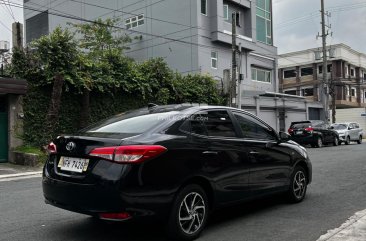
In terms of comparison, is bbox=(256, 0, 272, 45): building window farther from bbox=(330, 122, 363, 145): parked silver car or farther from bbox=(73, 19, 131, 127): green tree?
bbox=(73, 19, 131, 127): green tree

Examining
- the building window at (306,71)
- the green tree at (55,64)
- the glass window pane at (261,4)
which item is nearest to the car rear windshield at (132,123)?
the green tree at (55,64)

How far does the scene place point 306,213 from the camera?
6.77 metres

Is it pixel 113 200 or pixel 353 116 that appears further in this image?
pixel 353 116

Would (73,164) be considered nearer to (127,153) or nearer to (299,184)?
(127,153)

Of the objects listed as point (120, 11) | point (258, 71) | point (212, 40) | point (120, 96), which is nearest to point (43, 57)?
point (120, 96)

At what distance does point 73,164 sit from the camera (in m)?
5.01

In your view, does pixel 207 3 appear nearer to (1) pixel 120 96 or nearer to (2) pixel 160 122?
(1) pixel 120 96

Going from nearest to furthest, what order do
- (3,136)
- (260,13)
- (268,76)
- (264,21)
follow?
1. (3,136)
2. (260,13)
3. (264,21)
4. (268,76)

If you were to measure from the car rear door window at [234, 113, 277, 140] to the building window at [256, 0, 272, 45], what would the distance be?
32917mm

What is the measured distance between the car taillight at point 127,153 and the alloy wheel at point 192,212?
2.52 feet

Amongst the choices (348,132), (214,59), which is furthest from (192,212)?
(214,59)

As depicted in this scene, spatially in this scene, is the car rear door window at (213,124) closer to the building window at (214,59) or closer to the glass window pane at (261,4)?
the building window at (214,59)

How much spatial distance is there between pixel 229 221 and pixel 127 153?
2.29 m

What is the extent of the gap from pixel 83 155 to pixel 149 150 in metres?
0.78
